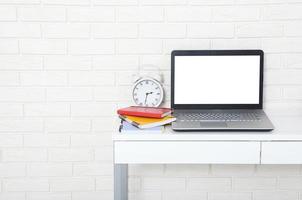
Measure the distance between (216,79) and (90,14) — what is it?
0.62 meters

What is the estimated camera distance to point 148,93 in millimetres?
2062

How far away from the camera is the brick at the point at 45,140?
7.08ft

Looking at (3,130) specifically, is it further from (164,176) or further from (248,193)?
(248,193)

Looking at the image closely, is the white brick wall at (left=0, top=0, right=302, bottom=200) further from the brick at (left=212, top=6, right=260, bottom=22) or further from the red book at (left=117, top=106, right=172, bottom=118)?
the red book at (left=117, top=106, right=172, bottom=118)

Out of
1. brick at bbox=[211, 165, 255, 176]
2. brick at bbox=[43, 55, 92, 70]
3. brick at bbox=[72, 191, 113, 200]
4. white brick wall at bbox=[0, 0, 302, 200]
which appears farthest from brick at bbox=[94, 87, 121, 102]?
brick at bbox=[211, 165, 255, 176]

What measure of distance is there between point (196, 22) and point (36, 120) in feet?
2.77

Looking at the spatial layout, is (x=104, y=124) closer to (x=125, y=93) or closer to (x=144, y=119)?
(x=125, y=93)

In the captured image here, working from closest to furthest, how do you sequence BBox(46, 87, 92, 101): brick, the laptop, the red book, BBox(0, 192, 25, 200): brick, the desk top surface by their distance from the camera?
the desk top surface, the red book, the laptop, BBox(46, 87, 92, 101): brick, BBox(0, 192, 25, 200): brick

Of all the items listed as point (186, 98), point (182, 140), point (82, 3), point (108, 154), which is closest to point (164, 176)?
point (108, 154)

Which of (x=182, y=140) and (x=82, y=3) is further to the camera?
(x=82, y=3)

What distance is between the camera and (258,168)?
2193 mm

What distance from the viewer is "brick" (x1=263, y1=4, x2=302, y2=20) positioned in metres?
2.04

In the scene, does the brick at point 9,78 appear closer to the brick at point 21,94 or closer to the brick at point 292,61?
the brick at point 21,94

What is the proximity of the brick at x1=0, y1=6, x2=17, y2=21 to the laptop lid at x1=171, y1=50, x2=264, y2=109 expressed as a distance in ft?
2.33
